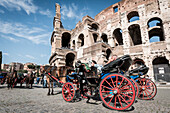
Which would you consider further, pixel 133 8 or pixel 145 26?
pixel 133 8

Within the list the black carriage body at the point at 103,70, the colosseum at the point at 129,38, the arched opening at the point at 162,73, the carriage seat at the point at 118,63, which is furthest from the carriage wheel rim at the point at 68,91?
the arched opening at the point at 162,73

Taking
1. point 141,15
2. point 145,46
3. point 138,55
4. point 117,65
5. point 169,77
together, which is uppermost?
point 141,15

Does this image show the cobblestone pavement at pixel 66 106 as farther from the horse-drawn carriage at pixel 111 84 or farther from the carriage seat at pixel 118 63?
the carriage seat at pixel 118 63

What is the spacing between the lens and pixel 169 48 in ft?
38.5

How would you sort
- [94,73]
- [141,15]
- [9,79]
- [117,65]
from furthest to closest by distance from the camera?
[141,15] → [9,79] → [94,73] → [117,65]

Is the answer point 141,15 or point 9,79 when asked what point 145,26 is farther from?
point 9,79

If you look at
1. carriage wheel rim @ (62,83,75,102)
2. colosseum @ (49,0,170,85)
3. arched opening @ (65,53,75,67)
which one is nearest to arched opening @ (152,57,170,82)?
colosseum @ (49,0,170,85)

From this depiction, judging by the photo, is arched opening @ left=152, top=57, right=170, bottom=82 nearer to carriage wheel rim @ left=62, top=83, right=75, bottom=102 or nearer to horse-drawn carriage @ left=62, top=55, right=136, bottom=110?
horse-drawn carriage @ left=62, top=55, right=136, bottom=110

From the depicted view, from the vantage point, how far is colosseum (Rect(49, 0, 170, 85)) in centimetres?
1234

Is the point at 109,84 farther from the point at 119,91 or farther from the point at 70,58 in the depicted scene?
the point at 70,58

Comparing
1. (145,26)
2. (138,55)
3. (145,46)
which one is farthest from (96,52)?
(145,26)

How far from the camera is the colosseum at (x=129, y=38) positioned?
40.5ft

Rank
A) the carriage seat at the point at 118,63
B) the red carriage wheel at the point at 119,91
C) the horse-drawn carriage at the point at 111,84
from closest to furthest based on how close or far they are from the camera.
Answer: the red carriage wheel at the point at 119,91 → the horse-drawn carriage at the point at 111,84 → the carriage seat at the point at 118,63

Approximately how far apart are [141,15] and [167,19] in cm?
351
